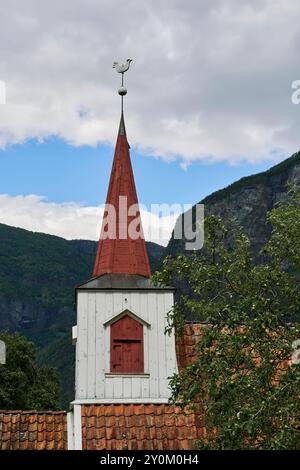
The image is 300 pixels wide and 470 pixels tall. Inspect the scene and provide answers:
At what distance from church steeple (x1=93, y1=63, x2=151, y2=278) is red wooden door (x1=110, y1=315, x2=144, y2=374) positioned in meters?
1.47

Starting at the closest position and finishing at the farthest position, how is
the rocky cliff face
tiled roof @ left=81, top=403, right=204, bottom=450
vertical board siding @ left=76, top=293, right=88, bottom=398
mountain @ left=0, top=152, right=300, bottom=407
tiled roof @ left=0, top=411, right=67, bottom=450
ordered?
tiled roof @ left=81, top=403, right=204, bottom=450, tiled roof @ left=0, top=411, right=67, bottom=450, vertical board siding @ left=76, top=293, right=88, bottom=398, the rocky cliff face, mountain @ left=0, top=152, right=300, bottom=407

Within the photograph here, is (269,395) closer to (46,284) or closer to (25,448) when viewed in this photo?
(25,448)

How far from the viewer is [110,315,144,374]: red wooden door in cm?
1633

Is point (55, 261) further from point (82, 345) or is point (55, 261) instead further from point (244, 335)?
point (244, 335)

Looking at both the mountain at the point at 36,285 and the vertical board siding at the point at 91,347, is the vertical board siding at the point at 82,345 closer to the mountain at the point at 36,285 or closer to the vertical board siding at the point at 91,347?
the vertical board siding at the point at 91,347

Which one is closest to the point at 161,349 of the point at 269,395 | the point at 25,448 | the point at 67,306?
the point at 25,448

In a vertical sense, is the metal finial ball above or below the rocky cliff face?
below

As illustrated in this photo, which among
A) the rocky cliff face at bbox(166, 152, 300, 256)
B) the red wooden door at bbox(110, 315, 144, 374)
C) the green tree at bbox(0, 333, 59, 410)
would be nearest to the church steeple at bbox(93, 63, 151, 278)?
the red wooden door at bbox(110, 315, 144, 374)

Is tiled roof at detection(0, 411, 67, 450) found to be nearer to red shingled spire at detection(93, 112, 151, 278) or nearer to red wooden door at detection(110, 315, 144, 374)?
red wooden door at detection(110, 315, 144, 374)

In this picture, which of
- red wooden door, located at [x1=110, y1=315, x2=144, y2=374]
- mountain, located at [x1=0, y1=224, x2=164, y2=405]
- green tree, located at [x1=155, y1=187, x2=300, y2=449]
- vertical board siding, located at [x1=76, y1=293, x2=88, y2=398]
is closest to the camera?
green tree, located at [x1=155, y1=187, x2=300, y2=449]

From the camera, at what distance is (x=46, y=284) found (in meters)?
172

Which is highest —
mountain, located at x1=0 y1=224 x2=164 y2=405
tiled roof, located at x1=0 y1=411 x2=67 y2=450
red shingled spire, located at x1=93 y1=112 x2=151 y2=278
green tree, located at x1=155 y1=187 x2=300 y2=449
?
mountain, located at x1=0 y1=224 x2=164 y2=405

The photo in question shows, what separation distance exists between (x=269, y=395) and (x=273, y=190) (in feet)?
495

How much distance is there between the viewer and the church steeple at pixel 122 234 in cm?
1755
